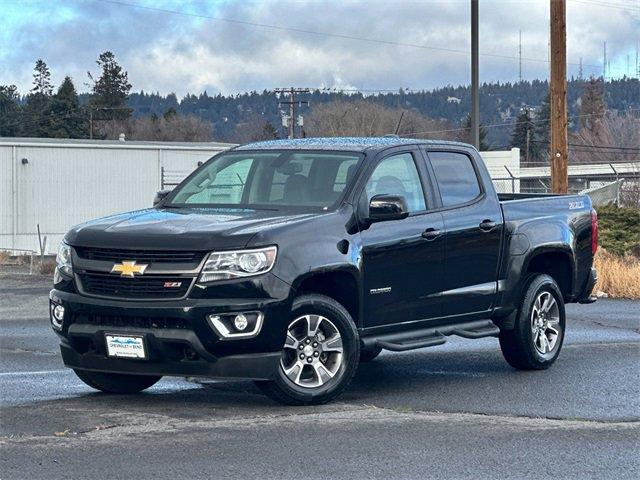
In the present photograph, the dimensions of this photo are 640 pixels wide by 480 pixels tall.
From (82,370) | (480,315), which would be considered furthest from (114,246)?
(480,315)

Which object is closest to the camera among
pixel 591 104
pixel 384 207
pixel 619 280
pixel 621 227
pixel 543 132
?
pixel 384 207

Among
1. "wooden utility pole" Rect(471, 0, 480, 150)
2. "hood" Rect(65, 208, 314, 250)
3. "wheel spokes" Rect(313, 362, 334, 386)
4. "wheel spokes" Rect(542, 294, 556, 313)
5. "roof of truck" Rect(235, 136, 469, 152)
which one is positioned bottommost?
"wheel spokes" Rect(313, 362, 334, 386)

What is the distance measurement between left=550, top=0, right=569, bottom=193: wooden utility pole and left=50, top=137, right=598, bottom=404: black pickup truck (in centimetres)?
1213

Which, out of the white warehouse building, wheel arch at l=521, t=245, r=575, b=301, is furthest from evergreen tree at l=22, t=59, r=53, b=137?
wheel arch at l=521, t=245, r=575, b=301

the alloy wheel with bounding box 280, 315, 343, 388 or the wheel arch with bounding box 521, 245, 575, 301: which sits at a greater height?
the wheel arch with bounding box 521, 245, 575, 301

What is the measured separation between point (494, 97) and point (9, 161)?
149 metres

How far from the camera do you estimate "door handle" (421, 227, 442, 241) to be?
31.1 feet

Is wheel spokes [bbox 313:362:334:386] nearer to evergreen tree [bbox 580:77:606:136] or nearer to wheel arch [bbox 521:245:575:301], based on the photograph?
wheel arch [bbox 521:245:575:301]

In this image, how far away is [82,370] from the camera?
8.76 meters

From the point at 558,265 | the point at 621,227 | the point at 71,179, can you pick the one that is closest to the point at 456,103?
the point at 71,179

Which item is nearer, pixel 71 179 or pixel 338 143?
pixel 338 143

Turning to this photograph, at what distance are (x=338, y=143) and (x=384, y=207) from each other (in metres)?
1.04

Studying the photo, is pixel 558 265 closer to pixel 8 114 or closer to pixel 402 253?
pixel 402 253

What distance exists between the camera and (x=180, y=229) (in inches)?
326
